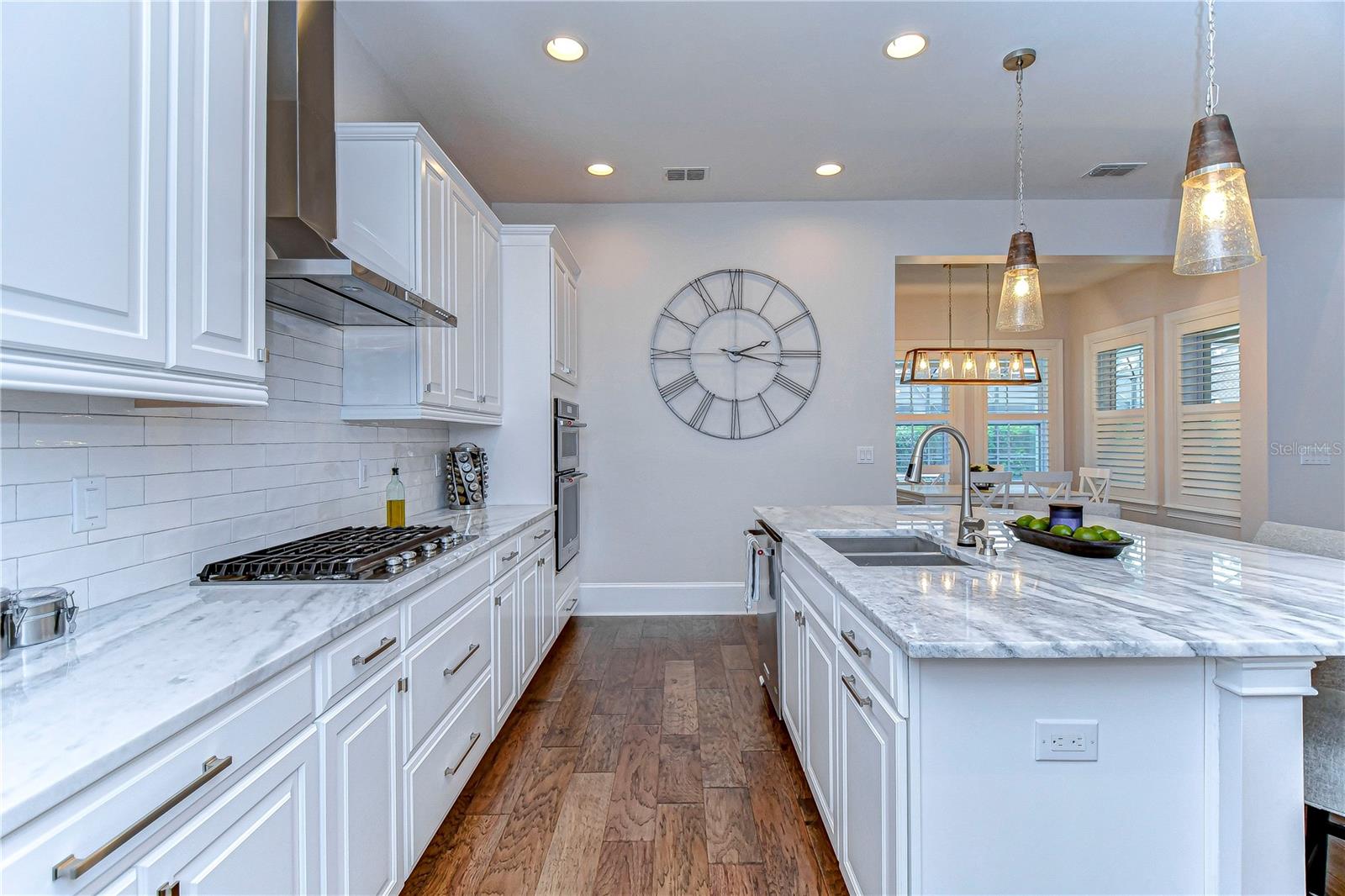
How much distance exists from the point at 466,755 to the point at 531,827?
0.31 metres

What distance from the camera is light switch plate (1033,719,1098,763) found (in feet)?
3.99

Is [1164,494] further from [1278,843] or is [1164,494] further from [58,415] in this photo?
[58,415]

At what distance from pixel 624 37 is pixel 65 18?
2034mm

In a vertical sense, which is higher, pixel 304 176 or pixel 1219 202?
pixel 304 176

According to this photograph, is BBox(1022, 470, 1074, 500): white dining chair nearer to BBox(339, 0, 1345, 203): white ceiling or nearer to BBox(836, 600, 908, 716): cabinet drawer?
BBox(339, 0, 1345, 203): white ceiling

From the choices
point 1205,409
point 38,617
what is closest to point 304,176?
point 38,617

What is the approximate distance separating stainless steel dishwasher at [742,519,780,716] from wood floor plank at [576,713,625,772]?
26.8 inches

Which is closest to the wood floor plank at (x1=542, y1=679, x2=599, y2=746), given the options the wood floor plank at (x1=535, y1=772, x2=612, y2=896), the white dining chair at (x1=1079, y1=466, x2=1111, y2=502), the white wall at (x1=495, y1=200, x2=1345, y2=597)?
the wood floor plank at (x1=535, y1=772, x2=612, y2=896)

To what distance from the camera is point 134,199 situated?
112 cm

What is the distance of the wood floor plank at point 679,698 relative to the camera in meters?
2.71

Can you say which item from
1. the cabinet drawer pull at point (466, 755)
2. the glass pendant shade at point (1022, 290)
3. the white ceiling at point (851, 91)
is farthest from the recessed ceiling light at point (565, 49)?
the cabinet drawer pull at point (466, 755)

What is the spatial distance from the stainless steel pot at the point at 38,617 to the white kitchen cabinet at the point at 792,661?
1.90 m

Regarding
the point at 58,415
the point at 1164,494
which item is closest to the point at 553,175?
the point at 58,415

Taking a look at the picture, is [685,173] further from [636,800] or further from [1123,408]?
[1123,408]
